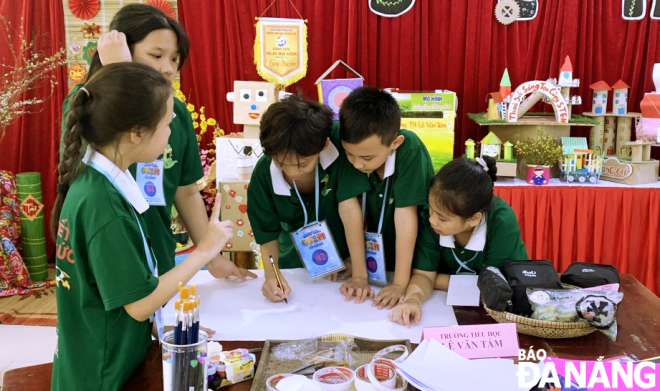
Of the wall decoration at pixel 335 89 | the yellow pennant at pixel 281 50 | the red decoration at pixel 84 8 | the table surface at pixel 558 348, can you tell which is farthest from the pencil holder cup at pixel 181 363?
the red decoration at pixel 84 8

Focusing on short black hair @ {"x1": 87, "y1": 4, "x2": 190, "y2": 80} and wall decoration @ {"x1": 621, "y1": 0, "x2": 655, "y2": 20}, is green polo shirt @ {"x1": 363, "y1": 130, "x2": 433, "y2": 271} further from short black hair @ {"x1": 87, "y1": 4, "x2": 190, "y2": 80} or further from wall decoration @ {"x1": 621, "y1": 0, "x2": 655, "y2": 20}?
wall decoration @ {"x1": 621, "y1": 0, "x2": 655, "y2": 20}

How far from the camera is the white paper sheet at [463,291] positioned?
159 centimetres

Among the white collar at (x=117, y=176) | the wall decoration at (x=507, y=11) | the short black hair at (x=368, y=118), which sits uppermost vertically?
the wall decoration at (x=507, y=11)

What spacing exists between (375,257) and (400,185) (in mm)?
218

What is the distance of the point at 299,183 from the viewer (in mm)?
1820

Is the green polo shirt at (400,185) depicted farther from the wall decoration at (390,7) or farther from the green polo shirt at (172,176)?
the wall decoration at (390,7)

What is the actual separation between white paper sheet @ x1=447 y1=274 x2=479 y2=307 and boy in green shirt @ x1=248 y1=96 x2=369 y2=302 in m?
0.27

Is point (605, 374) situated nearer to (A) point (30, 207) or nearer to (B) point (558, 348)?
(B) point (558, 348)

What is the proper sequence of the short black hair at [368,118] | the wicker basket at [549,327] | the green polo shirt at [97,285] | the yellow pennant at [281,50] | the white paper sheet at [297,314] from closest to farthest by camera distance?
the green polo shirt at [97,285]
the wicker basket at [549,327]
the white paper sheet at [297,314]
the short black hair at [368,118]
the yellow pennant at [281,50]

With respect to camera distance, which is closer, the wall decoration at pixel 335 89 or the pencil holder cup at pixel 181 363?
the pencil holder cup at pixel 181 363

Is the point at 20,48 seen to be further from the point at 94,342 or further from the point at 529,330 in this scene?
the point at 529,330

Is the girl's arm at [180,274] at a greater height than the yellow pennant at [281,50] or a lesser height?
lesser

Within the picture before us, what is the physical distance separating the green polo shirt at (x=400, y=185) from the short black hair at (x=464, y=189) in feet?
0.29

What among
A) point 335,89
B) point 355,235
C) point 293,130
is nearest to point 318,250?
point 355,235
